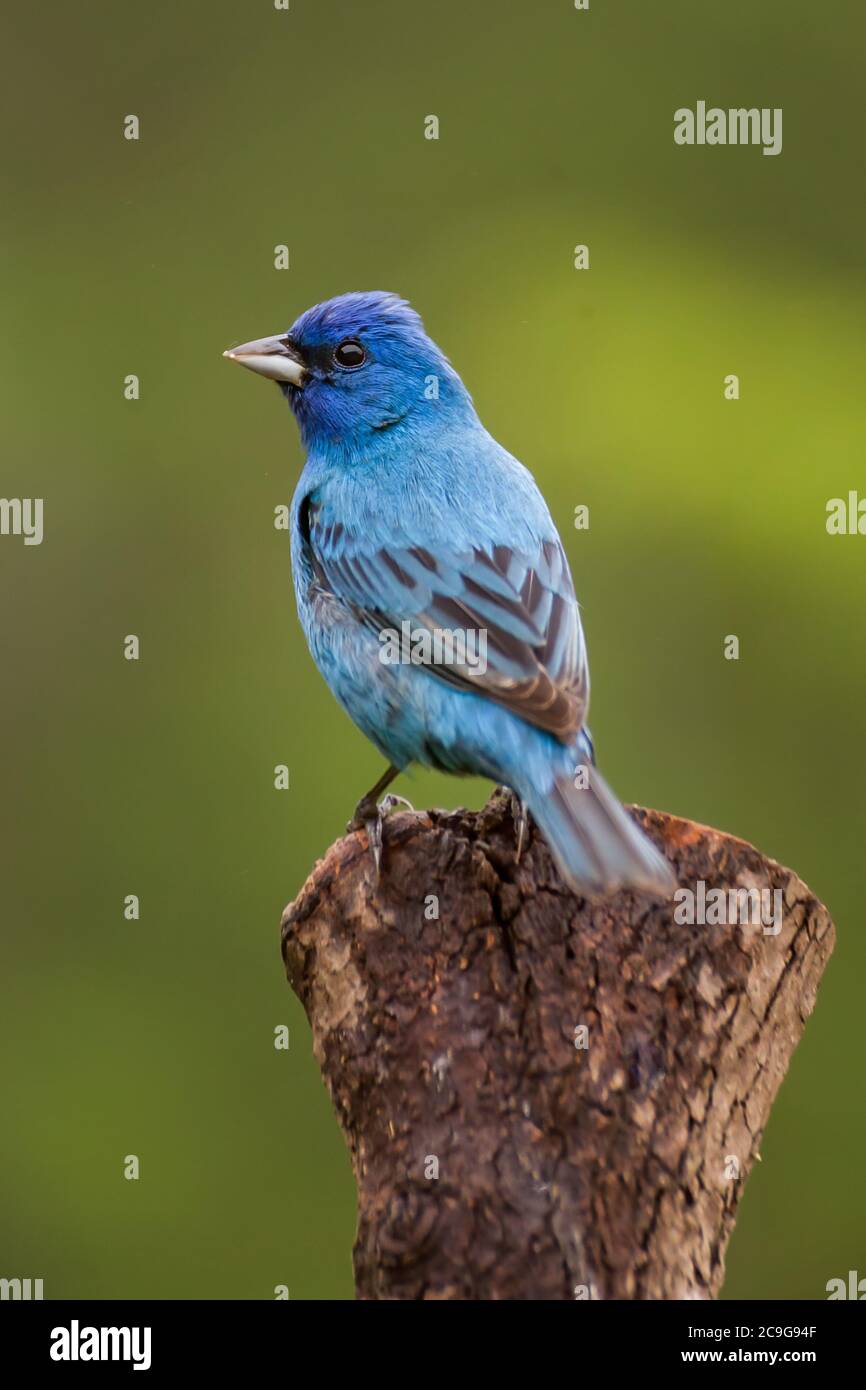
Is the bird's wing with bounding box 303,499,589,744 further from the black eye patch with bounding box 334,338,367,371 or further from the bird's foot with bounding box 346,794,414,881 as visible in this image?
the black eye patch with bounding box 334,338,367,371

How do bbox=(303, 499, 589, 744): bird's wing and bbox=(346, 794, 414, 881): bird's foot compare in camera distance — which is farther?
bbox=(303, 499, 589, 744): bird's wing

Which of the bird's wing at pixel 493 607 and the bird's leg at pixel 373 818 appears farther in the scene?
the bird's wing at pixel 493 607

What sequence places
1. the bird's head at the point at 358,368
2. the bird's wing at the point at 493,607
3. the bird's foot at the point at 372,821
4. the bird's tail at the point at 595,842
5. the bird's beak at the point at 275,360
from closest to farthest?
1. the bird's tail at the point at 595,842
2. the bird's foot at the point at 372,821
3. the bird's wing at the point at 493,607
4. the bird's head at the point at 358,368
5. the bird's beak at the point at 275,360

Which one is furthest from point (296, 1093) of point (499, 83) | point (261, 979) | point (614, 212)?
point (499, 83)

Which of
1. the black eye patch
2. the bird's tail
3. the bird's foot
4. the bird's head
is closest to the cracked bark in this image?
the bird's foot

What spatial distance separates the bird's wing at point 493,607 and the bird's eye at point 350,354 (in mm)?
808

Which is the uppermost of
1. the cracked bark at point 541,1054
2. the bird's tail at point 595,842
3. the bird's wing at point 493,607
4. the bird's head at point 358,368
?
the bird's head at point 358,368

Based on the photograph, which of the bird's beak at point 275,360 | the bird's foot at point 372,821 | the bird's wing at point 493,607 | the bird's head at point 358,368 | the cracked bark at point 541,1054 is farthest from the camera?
the bird's beak at point 275,360

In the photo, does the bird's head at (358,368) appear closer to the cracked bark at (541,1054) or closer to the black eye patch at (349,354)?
the black eye patch at (349,354)

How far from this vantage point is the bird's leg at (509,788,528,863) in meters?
4.63

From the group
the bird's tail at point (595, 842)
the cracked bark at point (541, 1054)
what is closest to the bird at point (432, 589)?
the bird's tail at point (595, 842)

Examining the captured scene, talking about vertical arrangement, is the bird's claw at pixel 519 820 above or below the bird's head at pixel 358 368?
below

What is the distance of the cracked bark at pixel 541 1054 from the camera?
3969 millimetres

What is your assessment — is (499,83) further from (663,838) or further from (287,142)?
(663,838)
